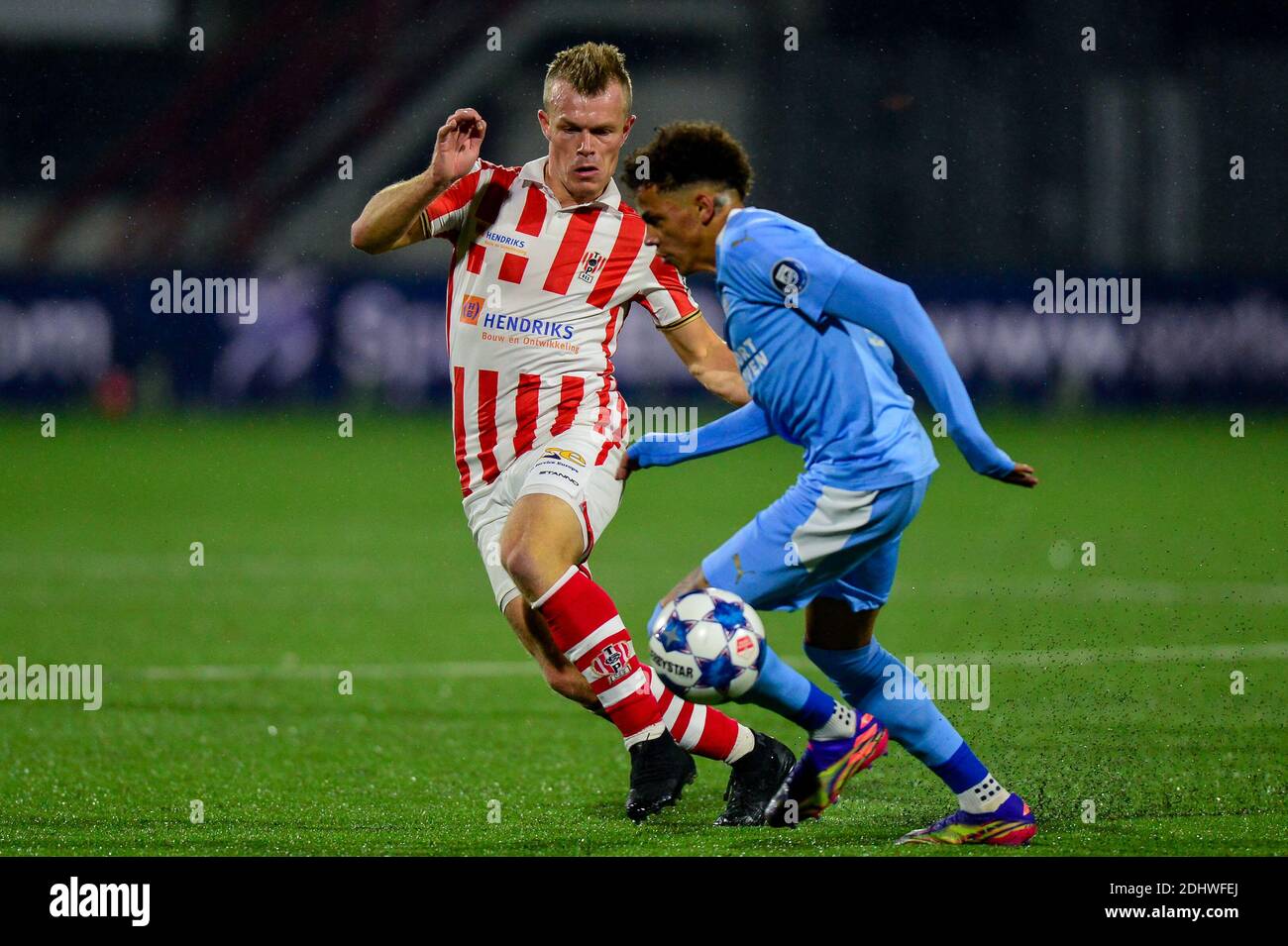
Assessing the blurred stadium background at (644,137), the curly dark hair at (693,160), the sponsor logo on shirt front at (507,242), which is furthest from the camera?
the blurred stadium background at (644,137)

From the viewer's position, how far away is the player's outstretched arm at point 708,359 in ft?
17.0

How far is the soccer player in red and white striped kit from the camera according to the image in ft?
15.7

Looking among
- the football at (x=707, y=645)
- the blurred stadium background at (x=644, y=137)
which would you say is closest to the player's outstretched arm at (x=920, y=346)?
the football at (x=707, y=645)

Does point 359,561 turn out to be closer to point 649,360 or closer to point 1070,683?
point 1070,683

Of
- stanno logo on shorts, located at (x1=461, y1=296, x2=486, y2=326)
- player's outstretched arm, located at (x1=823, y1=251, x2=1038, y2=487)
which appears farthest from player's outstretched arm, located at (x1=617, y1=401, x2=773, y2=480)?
stanno logo on shorts, located at (x1=461, y1=296, x2=486, y2=326)

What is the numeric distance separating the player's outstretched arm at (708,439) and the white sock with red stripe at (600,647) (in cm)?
40

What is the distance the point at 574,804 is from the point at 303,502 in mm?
9314

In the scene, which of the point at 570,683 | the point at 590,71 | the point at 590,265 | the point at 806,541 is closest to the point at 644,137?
the point at 590,265

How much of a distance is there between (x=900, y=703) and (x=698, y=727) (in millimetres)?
588

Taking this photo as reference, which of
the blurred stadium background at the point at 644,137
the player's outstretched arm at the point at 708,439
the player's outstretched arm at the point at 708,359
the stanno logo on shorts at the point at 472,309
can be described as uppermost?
the blurred stadium background at the point at 644,137

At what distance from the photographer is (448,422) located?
64.0 ft

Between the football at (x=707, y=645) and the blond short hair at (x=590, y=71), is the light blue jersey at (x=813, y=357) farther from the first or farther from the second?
the blond short hair at (x=590, y=71)

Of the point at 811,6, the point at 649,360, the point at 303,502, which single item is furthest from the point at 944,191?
the point at 303,502

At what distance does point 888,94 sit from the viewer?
2192cm
